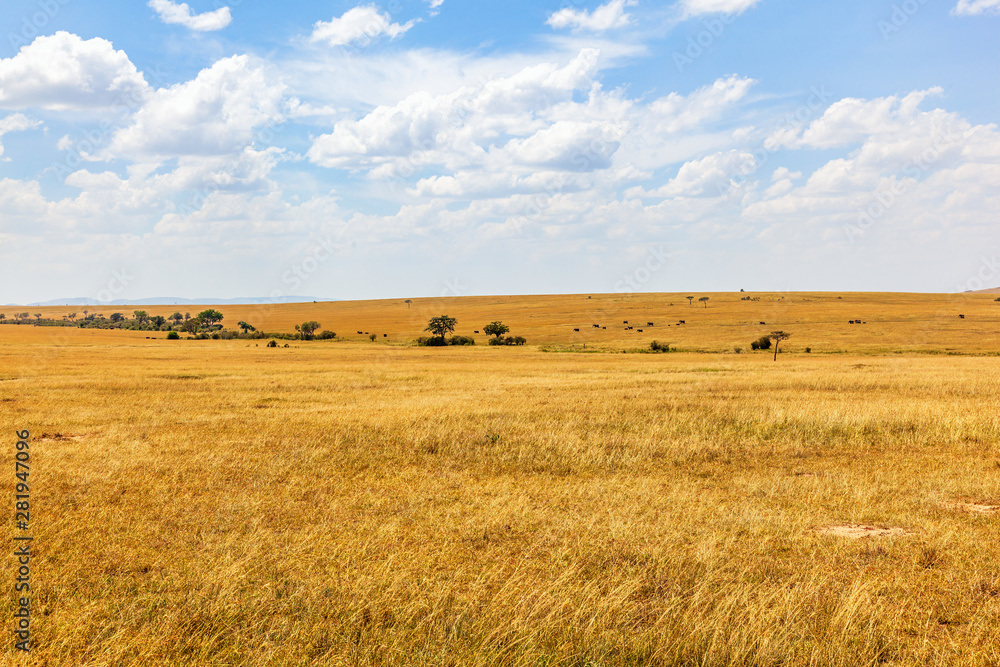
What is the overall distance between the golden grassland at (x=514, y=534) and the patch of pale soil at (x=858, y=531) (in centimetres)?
16

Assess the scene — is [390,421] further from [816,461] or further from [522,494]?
[816,461]

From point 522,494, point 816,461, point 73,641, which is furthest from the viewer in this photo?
point 816,461

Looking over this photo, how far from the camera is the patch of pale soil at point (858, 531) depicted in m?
9.45

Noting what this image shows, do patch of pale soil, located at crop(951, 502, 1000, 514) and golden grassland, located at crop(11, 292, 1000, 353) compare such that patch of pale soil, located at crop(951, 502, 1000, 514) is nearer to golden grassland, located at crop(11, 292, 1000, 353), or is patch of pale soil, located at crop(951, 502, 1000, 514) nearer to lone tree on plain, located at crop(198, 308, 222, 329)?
golden grassland, located at crop(11, 292, 1000, 353)

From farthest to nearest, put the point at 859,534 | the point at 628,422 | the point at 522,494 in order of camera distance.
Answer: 1. the point at 628,422
2. the point at 522,494
3. the point at 859,534

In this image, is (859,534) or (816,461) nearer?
(859,534)

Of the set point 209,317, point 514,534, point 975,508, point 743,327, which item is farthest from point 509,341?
point 209,317

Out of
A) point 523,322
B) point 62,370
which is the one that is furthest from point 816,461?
point 523,322

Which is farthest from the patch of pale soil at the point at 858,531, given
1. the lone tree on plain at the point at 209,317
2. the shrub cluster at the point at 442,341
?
the lone tree on plain at the point at 209,317

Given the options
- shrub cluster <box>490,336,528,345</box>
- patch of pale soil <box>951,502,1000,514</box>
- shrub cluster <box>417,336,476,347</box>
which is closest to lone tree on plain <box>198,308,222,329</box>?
shrub cluster <box>417,336,476,347</box>

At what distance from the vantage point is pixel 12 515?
32.2 feet

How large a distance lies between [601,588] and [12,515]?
916 centimetres

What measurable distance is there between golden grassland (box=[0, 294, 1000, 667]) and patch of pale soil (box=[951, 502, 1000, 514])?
0.27ft

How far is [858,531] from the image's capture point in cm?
973
